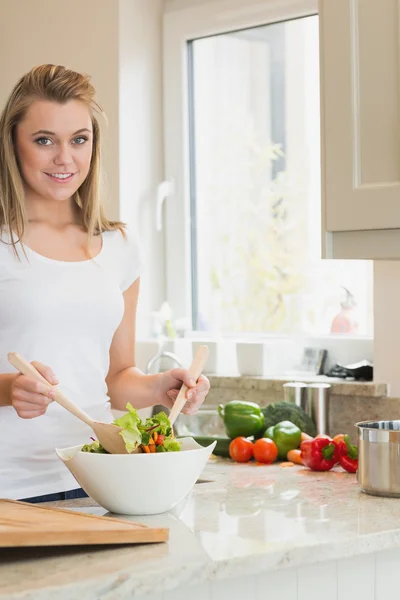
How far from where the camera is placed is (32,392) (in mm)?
1730

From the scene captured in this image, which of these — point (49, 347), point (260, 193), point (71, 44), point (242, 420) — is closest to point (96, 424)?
point (49, 347)

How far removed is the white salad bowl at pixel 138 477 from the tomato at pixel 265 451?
2.87 feet

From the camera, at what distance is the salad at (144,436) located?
166cm

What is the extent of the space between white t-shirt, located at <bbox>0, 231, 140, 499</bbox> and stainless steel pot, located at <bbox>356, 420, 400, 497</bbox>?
53 cm

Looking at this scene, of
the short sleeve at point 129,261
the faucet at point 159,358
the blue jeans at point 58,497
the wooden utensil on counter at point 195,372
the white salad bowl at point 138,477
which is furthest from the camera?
the faucet at point 159,358

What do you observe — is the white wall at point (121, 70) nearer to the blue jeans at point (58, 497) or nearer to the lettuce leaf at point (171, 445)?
the blue jeans at point (58, 497)

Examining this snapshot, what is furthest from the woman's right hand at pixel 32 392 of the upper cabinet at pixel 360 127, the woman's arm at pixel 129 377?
the upper cabinet at pixel 360 127

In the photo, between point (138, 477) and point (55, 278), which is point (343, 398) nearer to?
point (55, 278)

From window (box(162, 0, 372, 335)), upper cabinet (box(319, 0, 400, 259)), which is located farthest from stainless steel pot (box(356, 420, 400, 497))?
window (box(162, 0, 372, 335))

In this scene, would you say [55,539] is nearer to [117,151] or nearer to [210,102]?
[117,151]

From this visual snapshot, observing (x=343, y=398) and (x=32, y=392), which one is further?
(x=343, y=398)

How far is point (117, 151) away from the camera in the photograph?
3221mm

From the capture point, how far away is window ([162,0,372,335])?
10.2 ft

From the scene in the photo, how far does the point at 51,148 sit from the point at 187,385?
0.57 metres
